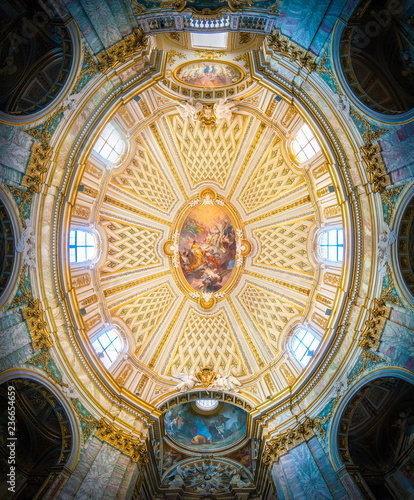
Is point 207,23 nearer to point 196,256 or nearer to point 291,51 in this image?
point 291,51

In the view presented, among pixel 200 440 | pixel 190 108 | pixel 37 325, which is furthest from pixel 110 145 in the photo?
pixel 200 440

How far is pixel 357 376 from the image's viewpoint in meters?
14.3

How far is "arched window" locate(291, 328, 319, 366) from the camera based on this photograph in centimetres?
1811

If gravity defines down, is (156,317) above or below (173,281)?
below

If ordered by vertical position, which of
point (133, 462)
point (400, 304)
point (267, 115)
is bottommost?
point (133, 462)

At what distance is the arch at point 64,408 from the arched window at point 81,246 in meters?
5.55

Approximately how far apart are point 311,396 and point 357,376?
288 centimetres

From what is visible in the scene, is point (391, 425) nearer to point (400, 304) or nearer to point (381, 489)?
point (381, 489)

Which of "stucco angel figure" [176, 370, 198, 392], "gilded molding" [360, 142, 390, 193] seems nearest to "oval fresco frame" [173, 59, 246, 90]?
"gilded molding" [360, 142, 390, 193]

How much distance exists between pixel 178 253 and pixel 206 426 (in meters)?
10.9

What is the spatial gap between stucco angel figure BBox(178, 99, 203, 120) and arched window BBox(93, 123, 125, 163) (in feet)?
11.6

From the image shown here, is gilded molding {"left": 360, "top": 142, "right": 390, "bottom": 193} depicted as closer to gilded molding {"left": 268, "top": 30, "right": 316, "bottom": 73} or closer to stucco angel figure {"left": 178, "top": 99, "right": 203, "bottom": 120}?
gilded molding {"left": 268, "top": 30, "right": 316, "bottom": 73}

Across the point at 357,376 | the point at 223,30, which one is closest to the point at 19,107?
the point at 223,30

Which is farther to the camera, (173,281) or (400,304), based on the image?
(173,281)
